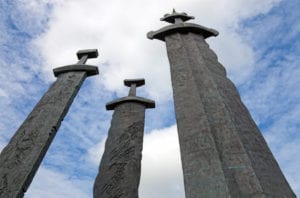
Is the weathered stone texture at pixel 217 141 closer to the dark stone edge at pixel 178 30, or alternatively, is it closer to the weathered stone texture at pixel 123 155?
the dark stone edge at pixel 178 30

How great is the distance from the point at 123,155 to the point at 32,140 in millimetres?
1564

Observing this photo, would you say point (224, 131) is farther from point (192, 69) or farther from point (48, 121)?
point (48, 121)

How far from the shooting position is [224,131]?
9.50 feet

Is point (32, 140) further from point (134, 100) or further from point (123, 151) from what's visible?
point (134, 100)

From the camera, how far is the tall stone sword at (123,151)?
4.13 meters

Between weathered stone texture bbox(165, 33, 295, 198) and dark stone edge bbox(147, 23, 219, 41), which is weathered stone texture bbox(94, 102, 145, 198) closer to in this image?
dark stone edge bbox(147, 23, 219, 41)

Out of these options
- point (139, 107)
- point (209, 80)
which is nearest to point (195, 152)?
point (209, 80)

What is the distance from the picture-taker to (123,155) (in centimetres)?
457

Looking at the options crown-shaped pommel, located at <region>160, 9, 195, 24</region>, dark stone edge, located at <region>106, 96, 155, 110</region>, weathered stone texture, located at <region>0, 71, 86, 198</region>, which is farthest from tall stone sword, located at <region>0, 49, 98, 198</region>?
crown-shaped pommel, located at <region>160, 9, 195, 24</region>

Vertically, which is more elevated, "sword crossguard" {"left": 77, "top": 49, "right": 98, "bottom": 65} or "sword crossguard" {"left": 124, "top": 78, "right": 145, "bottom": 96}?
"sword crossguard" {"left": 124, "top": 78, "right": 145, "bottom": 96}

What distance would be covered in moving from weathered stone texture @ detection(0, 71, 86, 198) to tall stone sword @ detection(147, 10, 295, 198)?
1.54 meters

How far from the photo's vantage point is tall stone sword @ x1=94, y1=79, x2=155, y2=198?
4.13m

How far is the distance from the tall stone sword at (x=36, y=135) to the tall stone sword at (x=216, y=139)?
1.54 meters

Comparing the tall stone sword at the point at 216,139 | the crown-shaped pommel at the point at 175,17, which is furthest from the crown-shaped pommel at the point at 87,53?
the tall stone sword at the point at 216,139
